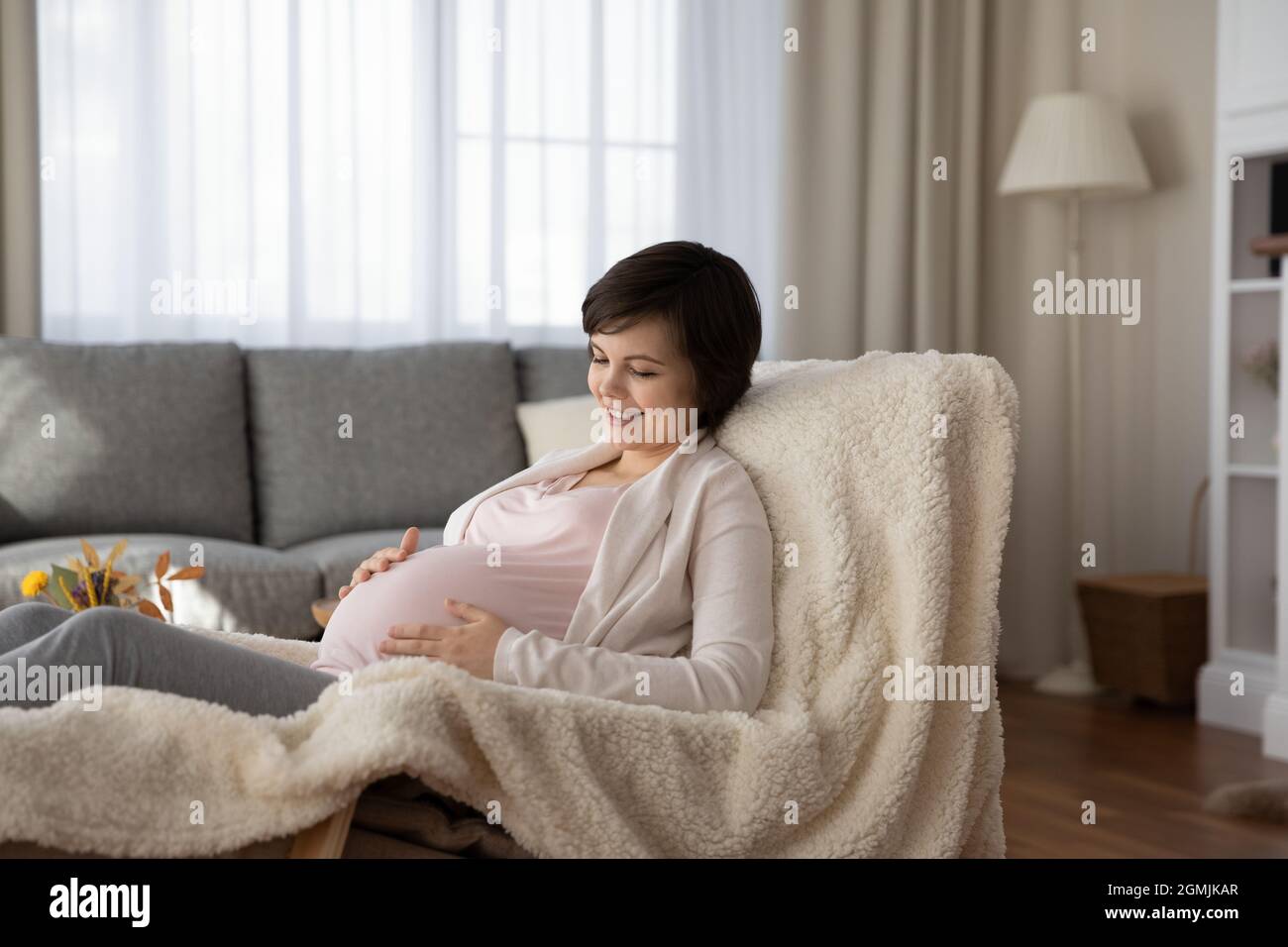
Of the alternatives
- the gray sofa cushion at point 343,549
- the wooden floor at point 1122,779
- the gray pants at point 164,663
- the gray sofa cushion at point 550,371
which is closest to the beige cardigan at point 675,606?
the gray pants at point 164,663

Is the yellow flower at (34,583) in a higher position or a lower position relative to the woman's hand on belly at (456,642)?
lower

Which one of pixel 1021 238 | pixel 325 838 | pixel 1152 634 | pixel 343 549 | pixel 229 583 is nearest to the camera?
pixel 325 838

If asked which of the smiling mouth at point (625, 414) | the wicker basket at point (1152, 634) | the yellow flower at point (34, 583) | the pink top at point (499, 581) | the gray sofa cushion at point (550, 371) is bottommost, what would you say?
the wicker basket at point (1152, 634)

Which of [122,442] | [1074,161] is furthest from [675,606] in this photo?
[1074,161]

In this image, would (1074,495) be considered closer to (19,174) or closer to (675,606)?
(675,606)

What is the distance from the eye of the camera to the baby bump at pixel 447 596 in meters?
1.41

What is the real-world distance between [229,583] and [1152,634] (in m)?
2.24

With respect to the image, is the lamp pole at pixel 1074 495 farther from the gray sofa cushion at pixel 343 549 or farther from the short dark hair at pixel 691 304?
the short dark hair at pixel 691 304

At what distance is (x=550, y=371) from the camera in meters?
3.42

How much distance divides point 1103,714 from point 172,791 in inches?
111

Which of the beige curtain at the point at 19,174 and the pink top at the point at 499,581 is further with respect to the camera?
the beige curtain at the point at 19,174

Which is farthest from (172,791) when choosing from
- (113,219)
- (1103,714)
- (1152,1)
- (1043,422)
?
(1152,1)

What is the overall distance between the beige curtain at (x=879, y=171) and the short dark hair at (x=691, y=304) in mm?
2283

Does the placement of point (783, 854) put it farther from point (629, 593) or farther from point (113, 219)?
point (113, 219)
